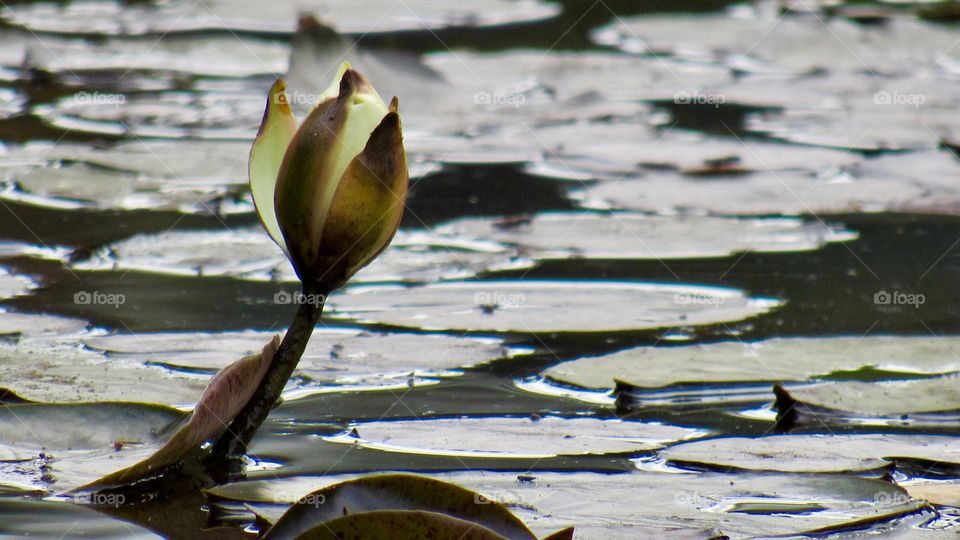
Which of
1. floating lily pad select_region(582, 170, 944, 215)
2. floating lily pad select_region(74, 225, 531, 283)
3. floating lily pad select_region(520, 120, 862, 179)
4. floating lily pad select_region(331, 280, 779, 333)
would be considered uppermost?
floating lily pad select_region(520, 120, 862, 179)

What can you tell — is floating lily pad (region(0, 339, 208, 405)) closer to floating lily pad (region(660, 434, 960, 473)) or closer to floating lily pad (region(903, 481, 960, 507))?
floating lily pad (region(660, 434, 960, 473))

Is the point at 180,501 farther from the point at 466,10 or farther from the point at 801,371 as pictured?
the point at 466,10

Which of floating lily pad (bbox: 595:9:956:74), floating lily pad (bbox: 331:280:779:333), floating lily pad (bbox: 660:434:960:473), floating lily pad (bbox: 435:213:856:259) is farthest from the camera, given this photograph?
floating lily pad (bbox: 595:9:956:74)

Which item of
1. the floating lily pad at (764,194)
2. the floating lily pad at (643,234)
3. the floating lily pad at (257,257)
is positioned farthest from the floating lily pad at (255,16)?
the floating lily pad at (257,257)

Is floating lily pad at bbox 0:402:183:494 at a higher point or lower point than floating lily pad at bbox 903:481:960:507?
higher

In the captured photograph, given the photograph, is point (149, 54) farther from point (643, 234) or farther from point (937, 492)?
point (937, 492)

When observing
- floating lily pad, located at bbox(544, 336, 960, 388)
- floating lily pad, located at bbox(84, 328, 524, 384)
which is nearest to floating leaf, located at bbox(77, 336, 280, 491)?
floating lily pad, located at bbox(84, 328, 524, 384)

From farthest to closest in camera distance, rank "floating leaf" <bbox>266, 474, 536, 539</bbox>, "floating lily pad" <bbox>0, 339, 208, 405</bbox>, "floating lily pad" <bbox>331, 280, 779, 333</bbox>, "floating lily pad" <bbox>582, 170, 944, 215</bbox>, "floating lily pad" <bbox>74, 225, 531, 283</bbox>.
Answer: "floating lily pad" <bbox>582, 170, 944, 215</bbox> → "floating lily pad" <bbox>74, 225, 531, 283</bbox> → "floating lily pad" <bbox>331, 280, 779, 333</bbox> → "floating lily pad" <bbox>0, 339, 208, 405</bbox> → "floating leaf" <bbox>266, 474, 536, 539</bbox>
